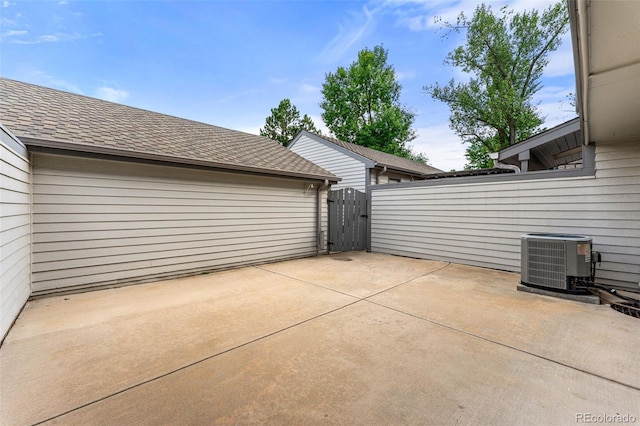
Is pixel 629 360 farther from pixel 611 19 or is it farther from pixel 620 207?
pixel 620 207

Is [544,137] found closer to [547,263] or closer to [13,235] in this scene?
[547,263]

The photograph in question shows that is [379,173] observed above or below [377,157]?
below

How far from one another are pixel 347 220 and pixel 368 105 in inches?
605

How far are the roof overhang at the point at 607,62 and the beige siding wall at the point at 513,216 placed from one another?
39.4 inches

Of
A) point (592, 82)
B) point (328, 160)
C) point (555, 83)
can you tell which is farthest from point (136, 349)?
point (555, 83)

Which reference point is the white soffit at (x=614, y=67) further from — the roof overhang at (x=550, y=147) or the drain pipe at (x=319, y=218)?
the drain pipe at (x=319, y=218)

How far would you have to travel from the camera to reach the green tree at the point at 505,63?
48.1 ft

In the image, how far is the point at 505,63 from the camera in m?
15.5

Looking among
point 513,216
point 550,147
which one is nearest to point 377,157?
point 550,147

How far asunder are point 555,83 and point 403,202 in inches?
558

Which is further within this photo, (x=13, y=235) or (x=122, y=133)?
(x=122, y=133)

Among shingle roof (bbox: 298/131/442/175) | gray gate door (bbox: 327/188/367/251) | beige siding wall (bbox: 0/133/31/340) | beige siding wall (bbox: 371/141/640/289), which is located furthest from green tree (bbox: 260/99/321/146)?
beige siding wall (bbox: 0/133/31/340)

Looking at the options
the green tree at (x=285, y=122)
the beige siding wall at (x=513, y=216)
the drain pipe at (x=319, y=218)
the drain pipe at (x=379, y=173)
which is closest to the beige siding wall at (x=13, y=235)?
the drain pipe at (x=319, y=218)

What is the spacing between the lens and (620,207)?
14.0ft
